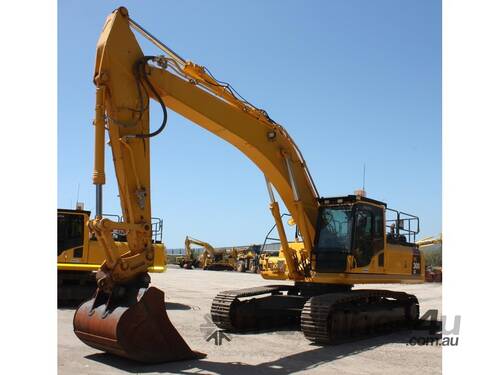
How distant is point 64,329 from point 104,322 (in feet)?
12.0

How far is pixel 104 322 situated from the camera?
25.7ft

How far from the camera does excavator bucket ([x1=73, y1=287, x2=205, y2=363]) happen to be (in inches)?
302

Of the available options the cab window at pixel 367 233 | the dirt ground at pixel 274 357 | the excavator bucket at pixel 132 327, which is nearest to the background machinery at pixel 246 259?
the cab window at pixel 367 233

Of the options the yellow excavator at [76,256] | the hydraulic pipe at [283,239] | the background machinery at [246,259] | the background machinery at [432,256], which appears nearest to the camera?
the hydraulic pipe at [283,239]

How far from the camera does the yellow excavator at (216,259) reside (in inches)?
1791

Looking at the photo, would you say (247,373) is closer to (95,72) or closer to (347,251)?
(347,251)

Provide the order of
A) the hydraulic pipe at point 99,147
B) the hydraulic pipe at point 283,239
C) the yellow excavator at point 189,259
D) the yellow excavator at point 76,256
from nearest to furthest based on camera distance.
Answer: the hydraulic pipe at point 99,147 < the hydraulic pipe at point 283,239 < the yellow excavator at point 76,256 < the yellow excavator at point 189,259

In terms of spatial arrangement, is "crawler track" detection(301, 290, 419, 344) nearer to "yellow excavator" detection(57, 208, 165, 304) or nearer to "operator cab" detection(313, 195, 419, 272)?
"operator cab" detection(313, 195, 419, 272)

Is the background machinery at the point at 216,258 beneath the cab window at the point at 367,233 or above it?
beneath

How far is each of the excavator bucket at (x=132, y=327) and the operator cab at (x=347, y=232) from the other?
3880 mm

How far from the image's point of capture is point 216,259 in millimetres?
46281

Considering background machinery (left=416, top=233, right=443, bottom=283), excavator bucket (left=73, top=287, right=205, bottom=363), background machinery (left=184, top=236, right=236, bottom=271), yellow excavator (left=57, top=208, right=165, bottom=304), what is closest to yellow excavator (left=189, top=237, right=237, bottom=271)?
background machinery (left=184, top=236, right=236, bottom=271)

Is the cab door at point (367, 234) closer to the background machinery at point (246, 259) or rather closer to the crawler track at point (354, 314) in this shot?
the crawler track at point (354, 314)

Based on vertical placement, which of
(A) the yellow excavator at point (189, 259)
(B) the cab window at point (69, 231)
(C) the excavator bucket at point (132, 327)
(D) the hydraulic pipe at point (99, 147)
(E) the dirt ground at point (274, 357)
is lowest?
(A) the yellow excavator at point (189, 259)
